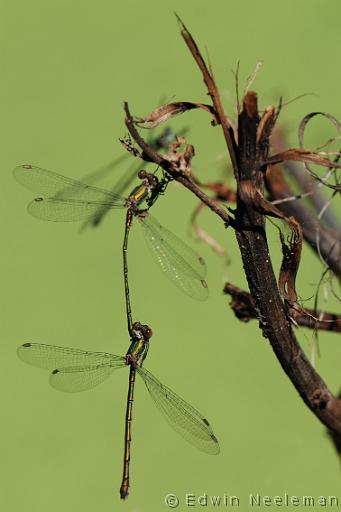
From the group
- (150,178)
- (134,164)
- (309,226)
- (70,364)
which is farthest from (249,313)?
(70,364)

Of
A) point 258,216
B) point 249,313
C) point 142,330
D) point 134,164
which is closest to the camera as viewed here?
point 258,216

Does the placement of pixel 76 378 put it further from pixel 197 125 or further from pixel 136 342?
pixel 197 125

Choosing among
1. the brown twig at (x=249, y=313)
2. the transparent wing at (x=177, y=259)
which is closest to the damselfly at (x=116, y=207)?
the transparent wing at (x=177, y=259)


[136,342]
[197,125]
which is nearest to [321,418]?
[136,342]

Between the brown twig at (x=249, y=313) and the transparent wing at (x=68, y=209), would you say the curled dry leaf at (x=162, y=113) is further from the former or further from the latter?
the transparent wing at (x=68, y=209)

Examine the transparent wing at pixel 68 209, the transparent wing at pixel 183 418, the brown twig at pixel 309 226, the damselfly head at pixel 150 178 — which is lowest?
the transparent wing at pixel 183 418

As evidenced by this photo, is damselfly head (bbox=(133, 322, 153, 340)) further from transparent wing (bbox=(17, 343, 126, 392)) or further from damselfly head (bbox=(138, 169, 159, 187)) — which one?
damselfly head (bbox=(138, 169, 159, 187))

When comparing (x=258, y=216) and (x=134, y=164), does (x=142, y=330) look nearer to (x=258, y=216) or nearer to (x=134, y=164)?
(x=134, y=164)
